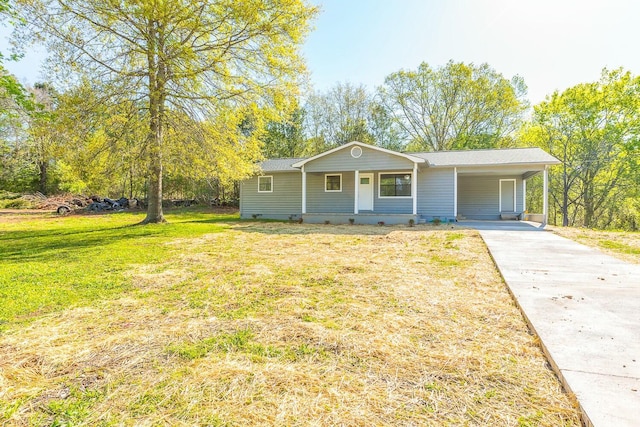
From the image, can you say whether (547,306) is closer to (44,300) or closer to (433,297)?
(433,297)

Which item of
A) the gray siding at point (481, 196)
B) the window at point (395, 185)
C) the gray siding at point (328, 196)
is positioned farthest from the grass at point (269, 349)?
the gray siding at point (481, 196)

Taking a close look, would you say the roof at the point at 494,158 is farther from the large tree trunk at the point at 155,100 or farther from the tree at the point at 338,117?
the tree at the point at 338,117

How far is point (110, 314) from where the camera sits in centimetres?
316

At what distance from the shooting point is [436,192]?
533 inches

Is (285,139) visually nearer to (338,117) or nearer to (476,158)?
(338,117)

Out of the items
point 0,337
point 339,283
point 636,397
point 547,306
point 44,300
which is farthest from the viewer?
point 339,283

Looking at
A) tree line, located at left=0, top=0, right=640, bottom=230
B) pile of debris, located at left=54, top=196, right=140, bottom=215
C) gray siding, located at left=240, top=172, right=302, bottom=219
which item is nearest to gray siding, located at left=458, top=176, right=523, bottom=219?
gray siding, located at left=240, top=172, right=302, bottom=219

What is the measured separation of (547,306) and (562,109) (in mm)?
23776

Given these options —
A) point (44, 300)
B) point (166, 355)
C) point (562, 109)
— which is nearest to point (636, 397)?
point (166, 355)

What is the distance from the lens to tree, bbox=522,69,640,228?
19.4 m

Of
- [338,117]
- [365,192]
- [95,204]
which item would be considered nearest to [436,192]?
[365,192]

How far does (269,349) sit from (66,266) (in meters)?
4.73

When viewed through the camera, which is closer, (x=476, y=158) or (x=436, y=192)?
(x=476, y=158)

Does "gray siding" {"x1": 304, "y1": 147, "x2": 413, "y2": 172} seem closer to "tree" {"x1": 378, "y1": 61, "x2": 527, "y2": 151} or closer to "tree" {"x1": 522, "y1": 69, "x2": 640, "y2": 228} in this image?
"tree" {"x1": 378, "y1": 61, "x2": 527, "y2": 151}
